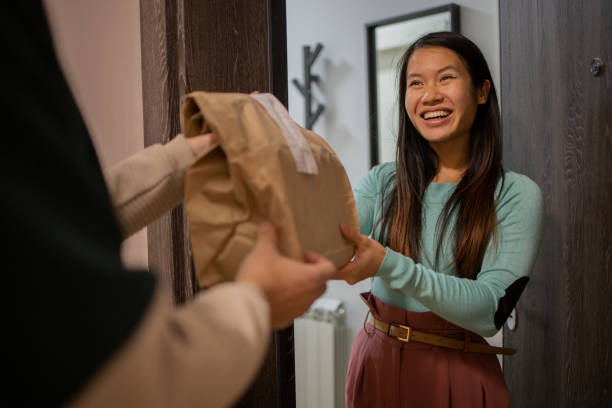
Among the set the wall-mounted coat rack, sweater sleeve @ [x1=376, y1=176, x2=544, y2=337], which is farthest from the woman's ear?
the wall-mounted coat rack

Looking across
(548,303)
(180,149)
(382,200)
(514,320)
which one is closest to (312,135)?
(180,149)

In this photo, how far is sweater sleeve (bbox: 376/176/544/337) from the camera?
0.86 metres

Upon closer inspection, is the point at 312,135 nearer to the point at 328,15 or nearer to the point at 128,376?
the point at 128,376

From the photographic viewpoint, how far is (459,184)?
108 cm

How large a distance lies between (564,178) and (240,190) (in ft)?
3.99

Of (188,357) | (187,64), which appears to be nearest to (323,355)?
(187,64)

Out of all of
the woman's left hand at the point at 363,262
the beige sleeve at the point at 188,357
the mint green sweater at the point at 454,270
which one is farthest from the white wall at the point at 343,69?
the beige sleeve at the point at 188,357

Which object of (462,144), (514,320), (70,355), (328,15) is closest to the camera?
(70,355)

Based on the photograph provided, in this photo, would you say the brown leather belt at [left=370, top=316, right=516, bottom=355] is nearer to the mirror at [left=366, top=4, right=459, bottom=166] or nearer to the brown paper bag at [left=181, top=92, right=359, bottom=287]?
the brown paper bag at [left=181, top=92, right=359, bottom=287]

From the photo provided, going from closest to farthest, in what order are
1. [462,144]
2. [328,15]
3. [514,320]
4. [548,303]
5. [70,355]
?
[70,355] → [462,144] → [548,303] → [514,320] → [328,15]

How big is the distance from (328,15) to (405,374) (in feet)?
5.70

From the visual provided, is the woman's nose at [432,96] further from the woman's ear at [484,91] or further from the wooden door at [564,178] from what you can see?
the wooden door at [564,178]

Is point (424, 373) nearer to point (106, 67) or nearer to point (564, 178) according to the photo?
point (564, 178)

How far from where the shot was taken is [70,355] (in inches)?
9.4
